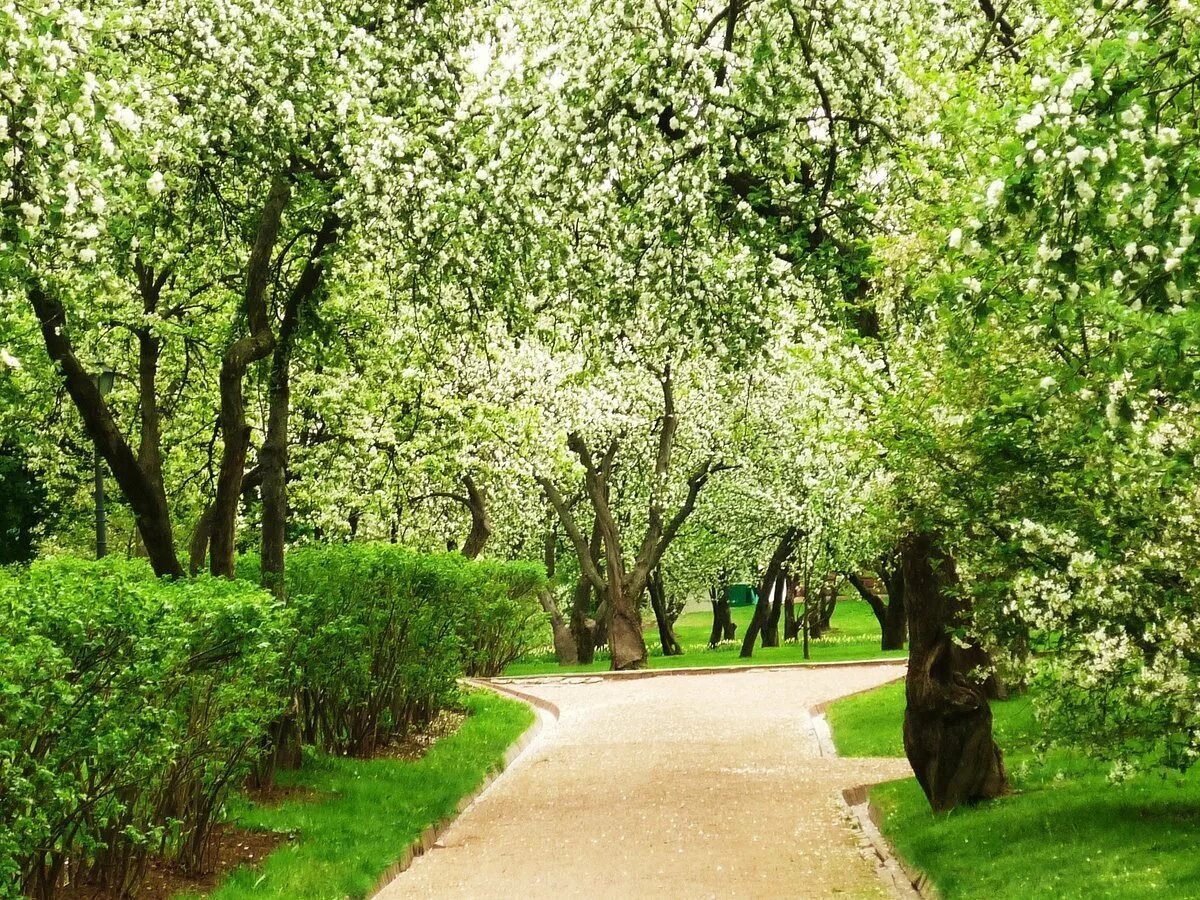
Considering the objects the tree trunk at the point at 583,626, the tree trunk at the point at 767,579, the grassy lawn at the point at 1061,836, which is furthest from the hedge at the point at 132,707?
the tree trunk at the point at 583,626

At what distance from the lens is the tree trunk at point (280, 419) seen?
15.5m

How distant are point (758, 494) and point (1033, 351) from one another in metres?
32.7

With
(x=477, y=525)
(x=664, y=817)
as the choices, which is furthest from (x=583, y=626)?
(x=664, y=817)

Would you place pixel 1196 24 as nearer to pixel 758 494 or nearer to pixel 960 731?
pixel 960 731

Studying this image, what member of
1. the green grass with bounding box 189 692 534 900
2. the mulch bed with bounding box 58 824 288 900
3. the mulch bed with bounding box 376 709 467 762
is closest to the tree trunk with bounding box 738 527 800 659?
the mulch bed with bounding box 376 709 467 762

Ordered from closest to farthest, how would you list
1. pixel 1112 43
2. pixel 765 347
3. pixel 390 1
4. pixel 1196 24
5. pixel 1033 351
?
pixel 1112 43 → pixel 1196 24 → pixel 1033 351 → pixel 390 1 → pixel 765 347

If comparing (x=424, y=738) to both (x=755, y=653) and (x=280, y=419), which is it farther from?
(x=755, y=653)

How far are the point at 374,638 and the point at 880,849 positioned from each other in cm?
781

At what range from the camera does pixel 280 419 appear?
1639 centimetres

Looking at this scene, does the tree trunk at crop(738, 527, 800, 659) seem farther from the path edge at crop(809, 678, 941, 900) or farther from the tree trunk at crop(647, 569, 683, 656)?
the path edge at crop(809, 678, 941, 900)

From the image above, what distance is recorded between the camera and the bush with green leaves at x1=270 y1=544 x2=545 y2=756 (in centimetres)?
1606

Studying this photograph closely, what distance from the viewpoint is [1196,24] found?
6066mm

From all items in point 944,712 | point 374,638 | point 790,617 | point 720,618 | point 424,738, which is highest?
point 720,618

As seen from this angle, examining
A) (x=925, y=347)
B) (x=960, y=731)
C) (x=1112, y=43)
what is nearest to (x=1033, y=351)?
(x=925, y=347)
